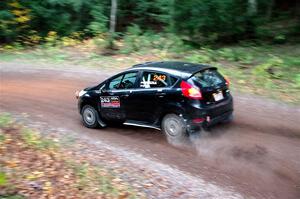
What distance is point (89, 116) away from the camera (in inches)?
432

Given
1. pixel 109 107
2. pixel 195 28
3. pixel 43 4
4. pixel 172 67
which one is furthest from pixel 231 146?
pixel 43 4

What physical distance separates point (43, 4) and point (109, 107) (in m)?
17.6

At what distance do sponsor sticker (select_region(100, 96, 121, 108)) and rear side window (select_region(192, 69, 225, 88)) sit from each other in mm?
2194

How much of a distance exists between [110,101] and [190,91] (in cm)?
242

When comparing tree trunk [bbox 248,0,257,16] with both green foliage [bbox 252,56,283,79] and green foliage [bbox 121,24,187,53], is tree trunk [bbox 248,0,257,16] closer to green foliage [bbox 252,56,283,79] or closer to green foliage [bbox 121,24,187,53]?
green foliage [bbox 121,24,187,53]

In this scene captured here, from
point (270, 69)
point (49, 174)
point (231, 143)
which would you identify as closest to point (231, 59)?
point (270, 69)

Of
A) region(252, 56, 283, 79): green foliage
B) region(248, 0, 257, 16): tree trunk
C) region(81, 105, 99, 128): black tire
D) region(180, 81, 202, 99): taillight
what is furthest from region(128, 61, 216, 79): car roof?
region(248, 0, 257, 16): tree trunk

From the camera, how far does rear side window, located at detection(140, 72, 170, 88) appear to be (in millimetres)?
A: 9266

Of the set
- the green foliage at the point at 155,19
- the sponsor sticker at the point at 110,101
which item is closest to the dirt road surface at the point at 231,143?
the sponsor sticker at the point at 110,101

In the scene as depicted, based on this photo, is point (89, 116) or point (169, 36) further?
point (169, 36)

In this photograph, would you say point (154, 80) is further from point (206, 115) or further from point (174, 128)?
point (206, 115)

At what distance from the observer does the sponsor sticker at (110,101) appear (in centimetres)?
1018

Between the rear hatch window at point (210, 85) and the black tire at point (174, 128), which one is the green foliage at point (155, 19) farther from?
the black tire at point (174, 128)

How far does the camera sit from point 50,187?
7.09 metres
